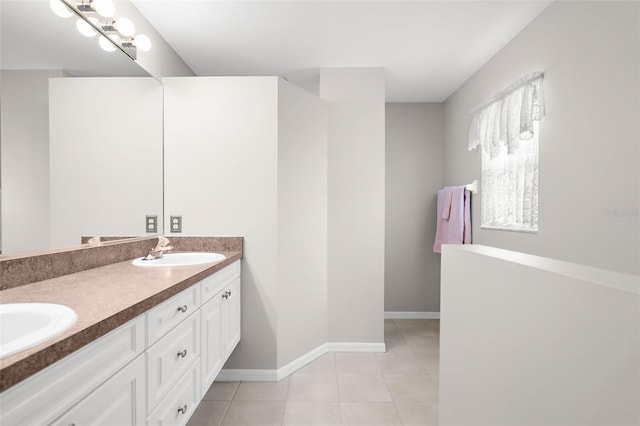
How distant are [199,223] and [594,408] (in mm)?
2209

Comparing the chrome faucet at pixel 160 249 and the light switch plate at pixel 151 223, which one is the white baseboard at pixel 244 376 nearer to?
the chrome faucet at pixel 160 249

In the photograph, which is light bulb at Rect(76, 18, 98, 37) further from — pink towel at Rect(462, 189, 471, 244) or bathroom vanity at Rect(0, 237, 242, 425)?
pink towel at Rect(462, 189, 471, 244)

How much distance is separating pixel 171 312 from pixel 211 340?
54 centimetres

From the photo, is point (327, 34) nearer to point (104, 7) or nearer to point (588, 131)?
point (104, 7)

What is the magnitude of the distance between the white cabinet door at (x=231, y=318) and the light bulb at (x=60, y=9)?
5.30ft

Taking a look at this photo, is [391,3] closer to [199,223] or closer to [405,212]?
[199,223]

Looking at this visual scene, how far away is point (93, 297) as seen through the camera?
3.48 ft

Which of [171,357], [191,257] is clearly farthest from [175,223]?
[171,357]

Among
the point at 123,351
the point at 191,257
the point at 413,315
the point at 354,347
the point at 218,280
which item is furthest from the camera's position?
the point at 413,315

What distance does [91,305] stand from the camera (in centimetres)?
97

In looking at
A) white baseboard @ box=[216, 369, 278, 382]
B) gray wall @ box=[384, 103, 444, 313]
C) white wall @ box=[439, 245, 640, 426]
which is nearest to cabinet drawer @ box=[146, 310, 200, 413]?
white baseboard @ box=[216, 369, 278, 382]

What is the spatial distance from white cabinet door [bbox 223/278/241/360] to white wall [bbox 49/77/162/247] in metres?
0.73

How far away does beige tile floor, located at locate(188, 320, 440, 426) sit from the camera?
186 centimetres

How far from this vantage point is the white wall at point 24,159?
1.16 metres
